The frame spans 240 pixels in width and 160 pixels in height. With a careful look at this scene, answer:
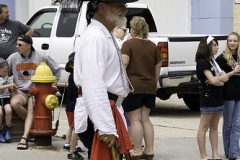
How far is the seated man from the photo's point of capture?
942 centimetres

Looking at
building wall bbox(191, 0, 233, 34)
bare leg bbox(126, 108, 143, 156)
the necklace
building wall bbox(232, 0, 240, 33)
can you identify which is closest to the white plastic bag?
bare leg bbox(126, 108, 143, 156)

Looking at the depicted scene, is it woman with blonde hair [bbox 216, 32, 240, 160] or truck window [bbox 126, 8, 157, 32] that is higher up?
truck window [bbox 126, 8, 157, 32]

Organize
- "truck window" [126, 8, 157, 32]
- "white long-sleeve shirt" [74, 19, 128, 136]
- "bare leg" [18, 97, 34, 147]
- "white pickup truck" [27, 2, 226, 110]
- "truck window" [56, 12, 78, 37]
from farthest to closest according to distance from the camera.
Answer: "truck window" [126, 8, 157, 32] → "truck window" [56, 12, 78, 37] → "white pickup truck" [27, 2, 226, 110] → "bare leg" [18, 97, 34, 147] → "white long-sleeve shirt" [74, 19, 128, 136]

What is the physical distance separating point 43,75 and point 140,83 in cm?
143

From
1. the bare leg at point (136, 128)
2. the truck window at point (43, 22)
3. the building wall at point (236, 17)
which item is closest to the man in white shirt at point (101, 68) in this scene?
the bare leg at point (136, 128)

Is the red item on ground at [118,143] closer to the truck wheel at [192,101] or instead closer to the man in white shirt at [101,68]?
the man in white shirt at [101,68]

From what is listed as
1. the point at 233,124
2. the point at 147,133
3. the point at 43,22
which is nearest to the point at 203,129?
the point at 233,124

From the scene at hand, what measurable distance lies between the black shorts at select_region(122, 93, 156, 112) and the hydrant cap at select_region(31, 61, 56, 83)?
1285mm

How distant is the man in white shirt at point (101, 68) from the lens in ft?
15.2

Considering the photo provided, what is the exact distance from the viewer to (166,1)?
761 inches

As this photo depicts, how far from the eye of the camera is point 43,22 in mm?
14273

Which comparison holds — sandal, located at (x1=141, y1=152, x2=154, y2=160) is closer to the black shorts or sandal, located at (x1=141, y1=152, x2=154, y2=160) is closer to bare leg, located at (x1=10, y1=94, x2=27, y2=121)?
the black shorts

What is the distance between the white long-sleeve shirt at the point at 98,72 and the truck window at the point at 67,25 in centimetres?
866

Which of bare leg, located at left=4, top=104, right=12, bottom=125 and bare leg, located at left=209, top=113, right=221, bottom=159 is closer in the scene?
bare leg, located at left=209, top=113, right=221, bottom=159
